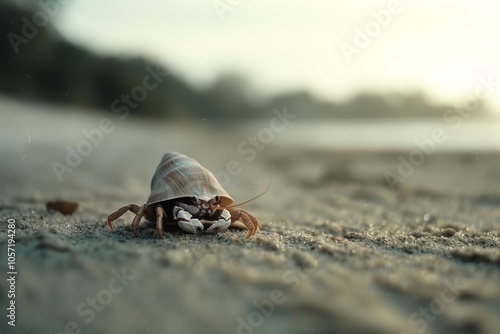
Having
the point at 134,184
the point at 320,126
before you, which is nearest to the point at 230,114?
the point at 320,126

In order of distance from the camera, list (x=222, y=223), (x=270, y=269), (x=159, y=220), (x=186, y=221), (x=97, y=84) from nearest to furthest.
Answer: (x=270, y=269) → (x=159, y=220) → (x=186, y=221) → (x=222, y=223) → (x=97, y=84)

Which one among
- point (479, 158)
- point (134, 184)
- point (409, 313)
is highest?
point (479, 158)

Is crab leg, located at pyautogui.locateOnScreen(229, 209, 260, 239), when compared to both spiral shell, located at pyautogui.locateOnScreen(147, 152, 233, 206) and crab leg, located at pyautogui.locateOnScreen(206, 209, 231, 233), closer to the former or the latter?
crab leg, located at pyautogui.locateOnScreen(206, 209, 231, 233)

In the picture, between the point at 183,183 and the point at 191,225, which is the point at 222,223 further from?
the point at 183,183

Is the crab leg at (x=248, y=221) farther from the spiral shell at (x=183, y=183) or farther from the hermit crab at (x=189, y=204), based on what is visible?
the spiral shell at (x=183, y=183)

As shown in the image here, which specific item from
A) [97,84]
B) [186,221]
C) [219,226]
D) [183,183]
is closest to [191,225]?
[186,221]

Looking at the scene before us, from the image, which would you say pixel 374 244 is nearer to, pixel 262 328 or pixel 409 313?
pixel 409 313

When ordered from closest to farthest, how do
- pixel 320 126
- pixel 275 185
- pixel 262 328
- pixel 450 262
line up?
pixel 262 328
pixel 450 262
pixel 275 185
pixel 320 126

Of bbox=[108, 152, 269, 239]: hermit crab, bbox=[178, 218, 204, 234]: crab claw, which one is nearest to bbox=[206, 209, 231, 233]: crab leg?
bbox=[108, 152, 269, 239]: hermit crab
